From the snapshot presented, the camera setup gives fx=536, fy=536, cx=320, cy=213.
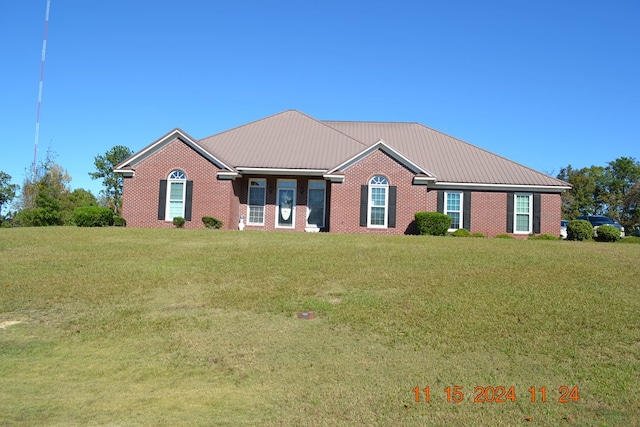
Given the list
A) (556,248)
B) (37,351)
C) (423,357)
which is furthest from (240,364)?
(556,248)

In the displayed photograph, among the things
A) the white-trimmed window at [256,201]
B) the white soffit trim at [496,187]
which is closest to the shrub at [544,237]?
the white soffit trim at [496,187]

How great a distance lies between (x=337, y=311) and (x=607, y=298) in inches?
209

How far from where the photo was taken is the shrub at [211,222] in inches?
923

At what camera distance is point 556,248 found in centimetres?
1727

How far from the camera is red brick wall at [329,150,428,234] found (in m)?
23.8

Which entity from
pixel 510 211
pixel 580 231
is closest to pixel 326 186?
pixel 510 211

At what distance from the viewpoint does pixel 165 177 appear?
24141 millimetres

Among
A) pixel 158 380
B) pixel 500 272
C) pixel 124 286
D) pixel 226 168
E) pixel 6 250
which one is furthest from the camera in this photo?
pixel 226 168

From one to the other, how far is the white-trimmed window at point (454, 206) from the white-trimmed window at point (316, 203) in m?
5.84

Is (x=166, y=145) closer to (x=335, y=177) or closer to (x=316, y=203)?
(x=316, y=203)

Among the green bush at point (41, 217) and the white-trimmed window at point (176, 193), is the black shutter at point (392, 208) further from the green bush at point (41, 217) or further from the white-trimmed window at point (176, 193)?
the green bush at point (41, 217)

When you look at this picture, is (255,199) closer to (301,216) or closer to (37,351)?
(301,216)
